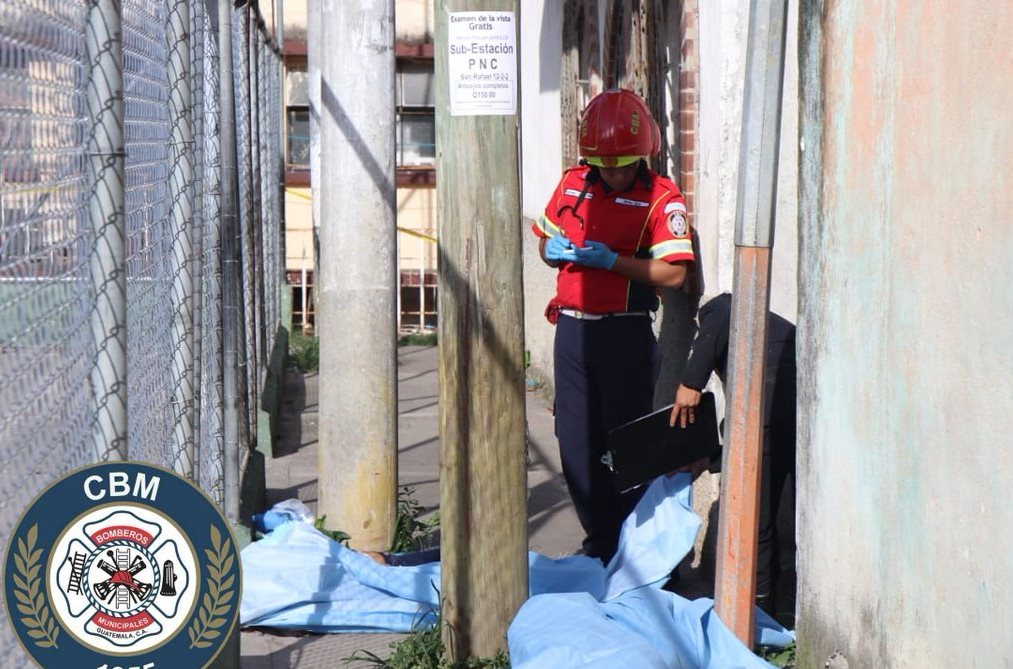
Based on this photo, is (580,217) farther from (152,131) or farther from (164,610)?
(164,610)

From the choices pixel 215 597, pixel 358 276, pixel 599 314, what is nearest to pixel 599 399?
pixel 599 314

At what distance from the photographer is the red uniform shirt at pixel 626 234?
527cm

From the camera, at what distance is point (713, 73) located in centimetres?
531

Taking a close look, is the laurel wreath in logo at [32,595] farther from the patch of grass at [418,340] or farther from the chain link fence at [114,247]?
the patch of grass at [418,340]

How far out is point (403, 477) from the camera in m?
7.52

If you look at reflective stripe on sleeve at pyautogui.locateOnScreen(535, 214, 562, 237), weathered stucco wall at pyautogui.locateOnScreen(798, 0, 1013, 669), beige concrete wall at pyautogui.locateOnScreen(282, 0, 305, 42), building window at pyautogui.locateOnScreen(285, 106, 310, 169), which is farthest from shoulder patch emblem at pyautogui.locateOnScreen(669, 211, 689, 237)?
building window at pyautogui.locateOnScreen(285, 106, 310, 169)

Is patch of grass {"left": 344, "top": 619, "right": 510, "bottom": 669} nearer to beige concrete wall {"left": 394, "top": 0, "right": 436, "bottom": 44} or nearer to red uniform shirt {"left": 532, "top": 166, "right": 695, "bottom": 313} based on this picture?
red uniform shirt {"left": 532, "top": 166, "right": 695, "bottom": 313}

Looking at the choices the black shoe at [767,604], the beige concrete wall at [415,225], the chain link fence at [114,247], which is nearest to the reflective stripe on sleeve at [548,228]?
the chain link fence at [114,247]

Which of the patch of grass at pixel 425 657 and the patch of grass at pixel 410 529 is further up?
the patch of grass at pixel 425 657

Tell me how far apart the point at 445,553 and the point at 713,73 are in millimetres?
2224

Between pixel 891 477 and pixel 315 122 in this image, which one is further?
pixel 315 122

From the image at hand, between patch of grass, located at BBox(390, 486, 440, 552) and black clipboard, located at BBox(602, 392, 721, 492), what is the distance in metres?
1.29

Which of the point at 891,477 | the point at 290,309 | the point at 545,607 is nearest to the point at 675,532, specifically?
the point at 545,607

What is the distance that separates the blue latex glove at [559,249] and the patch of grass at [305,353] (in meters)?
6.36
